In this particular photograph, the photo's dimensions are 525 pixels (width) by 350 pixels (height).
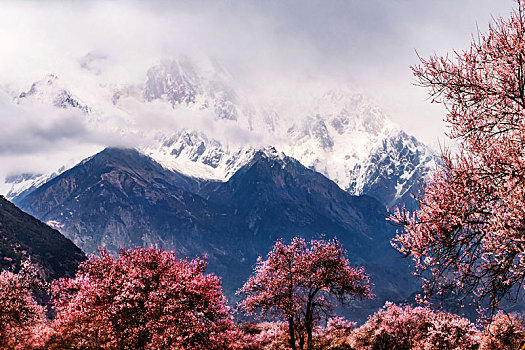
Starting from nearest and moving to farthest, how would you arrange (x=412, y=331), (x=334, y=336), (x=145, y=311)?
(x=145, y=311), (x=412, y=331), (x=334, y=336)

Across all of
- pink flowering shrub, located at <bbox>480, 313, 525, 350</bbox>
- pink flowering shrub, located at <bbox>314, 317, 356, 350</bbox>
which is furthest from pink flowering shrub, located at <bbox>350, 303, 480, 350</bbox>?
pink flowering shrub, located at <bbox>480, 313, 525, 350</bbox>

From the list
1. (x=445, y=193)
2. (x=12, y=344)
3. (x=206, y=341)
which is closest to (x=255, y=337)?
(x=12, y=344)

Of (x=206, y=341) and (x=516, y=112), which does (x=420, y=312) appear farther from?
(x=516, y=112)

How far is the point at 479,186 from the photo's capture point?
1342 centimetres

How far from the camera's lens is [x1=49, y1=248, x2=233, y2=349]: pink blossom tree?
68.3ft

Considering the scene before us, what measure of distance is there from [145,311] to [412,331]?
28547 mm

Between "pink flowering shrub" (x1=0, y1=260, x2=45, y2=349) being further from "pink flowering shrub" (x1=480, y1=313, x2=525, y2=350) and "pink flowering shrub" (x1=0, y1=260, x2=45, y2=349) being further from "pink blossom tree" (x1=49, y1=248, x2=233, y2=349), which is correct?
"pink flowering shrub" (x1=480, y1=313, x2=525, y2=350)

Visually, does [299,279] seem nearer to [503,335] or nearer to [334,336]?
[503,335]

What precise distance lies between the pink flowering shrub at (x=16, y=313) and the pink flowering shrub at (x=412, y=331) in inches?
1186

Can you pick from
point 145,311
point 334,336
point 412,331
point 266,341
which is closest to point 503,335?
point 412,331

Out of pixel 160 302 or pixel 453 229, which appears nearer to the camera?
pixel 453 229

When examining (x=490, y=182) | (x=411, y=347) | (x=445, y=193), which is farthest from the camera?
(x=411, y=347)

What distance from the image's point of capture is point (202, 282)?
2431 cm

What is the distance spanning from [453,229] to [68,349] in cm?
2355
